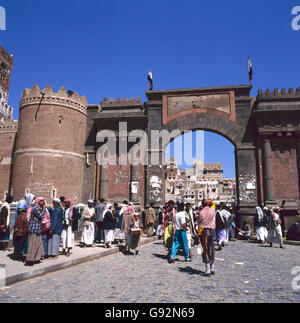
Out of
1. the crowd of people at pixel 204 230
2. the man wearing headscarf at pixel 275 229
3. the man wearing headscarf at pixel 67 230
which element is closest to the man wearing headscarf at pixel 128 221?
the crowd of people at pixel 204 230

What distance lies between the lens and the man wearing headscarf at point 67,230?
26.5 ft

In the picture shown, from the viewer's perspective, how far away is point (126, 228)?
9219 mm

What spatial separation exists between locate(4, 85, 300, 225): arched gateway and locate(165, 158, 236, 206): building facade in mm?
41723

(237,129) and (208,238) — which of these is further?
(237,129)

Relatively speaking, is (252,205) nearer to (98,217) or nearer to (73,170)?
(98,217)

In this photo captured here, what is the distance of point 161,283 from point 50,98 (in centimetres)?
1745

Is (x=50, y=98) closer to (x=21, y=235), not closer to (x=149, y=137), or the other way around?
(x=149, y=137)

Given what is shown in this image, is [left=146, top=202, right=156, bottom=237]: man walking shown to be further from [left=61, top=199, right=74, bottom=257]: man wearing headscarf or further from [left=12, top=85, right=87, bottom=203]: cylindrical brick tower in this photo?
[left=12, top=85, right=87, bottom=203]: cylindrical brick tower

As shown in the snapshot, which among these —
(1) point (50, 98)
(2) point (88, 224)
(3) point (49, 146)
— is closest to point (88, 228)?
(2) point (88, 224)

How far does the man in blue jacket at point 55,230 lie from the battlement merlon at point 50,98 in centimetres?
1375

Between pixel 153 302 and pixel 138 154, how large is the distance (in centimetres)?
1457

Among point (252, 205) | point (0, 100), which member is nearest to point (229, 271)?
point (252, 205)

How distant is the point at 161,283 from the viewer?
536 centimetres

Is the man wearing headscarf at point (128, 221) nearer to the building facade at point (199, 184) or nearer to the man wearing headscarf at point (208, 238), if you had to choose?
the man wearing headscarf at point (208, 238)
